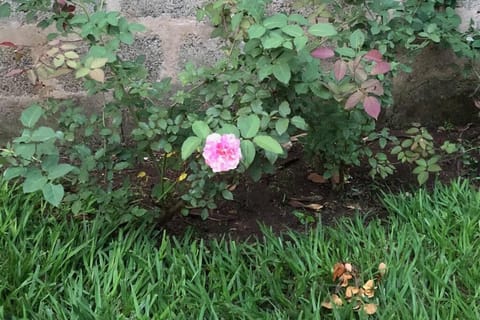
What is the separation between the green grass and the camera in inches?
82.5

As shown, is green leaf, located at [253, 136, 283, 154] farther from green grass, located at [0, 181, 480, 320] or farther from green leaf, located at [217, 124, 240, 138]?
green grass, located at [0, 181, 480, 320]

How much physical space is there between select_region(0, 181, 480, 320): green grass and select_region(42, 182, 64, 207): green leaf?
1.09 feet

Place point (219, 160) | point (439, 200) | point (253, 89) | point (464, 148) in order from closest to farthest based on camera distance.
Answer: point (219, 160) → point (253, 89) → point (439, 200) → point (464, 148)

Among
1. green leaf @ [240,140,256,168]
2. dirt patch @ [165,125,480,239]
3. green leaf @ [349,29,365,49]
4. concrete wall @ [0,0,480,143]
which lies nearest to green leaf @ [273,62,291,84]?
green leaf @ [240,140,256,168]

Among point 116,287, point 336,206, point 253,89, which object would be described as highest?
point 253,89

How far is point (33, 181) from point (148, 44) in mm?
1322

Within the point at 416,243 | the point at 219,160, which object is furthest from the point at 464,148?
the point at 219,160

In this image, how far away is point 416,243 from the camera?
239 centimetres

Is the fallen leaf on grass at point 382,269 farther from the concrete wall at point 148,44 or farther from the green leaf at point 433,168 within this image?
the concrete wall at point 148,44

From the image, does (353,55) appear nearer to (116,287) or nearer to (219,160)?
(219,160)

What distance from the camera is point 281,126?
2.15 metres

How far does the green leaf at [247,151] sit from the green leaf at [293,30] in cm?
34

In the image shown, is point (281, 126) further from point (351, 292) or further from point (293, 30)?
point (351, 292)

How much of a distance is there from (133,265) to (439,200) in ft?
4.05
